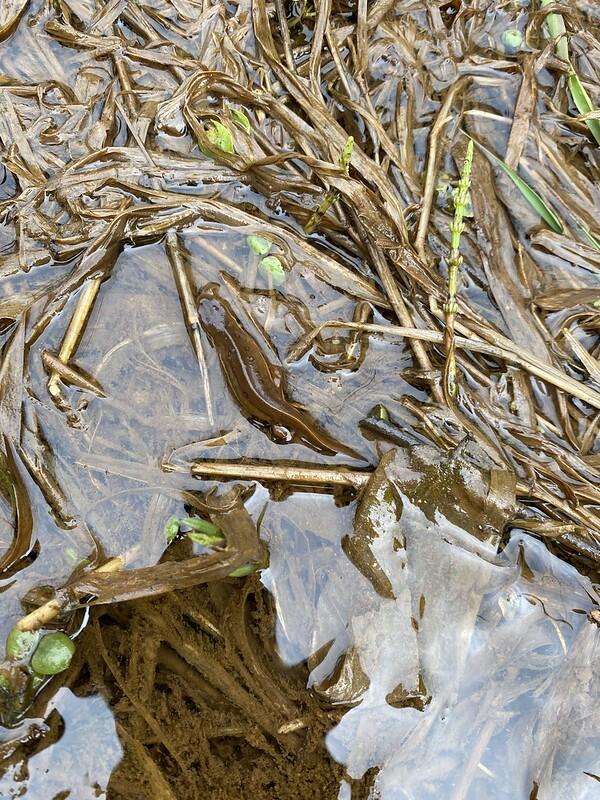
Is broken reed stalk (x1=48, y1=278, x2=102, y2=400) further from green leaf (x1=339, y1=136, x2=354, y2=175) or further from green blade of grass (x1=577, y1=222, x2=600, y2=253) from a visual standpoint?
green blade of grass (x1=577, y1=222, x2=600, y2=253)

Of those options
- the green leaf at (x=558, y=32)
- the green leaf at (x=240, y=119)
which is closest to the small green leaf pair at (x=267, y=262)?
the green leaf at (x=240, y=119)

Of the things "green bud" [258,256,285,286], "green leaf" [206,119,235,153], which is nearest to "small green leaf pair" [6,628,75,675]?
"green bud" [258,256,285,286]

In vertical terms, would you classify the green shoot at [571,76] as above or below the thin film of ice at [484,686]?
above

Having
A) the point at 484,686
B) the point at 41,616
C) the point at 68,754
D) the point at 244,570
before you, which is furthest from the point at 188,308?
the point at 484,686

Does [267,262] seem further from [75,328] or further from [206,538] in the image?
[206,538]

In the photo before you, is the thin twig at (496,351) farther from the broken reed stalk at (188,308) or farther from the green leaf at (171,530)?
the green leaf at (171,530)

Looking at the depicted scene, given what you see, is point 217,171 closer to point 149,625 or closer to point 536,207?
point 536,207
